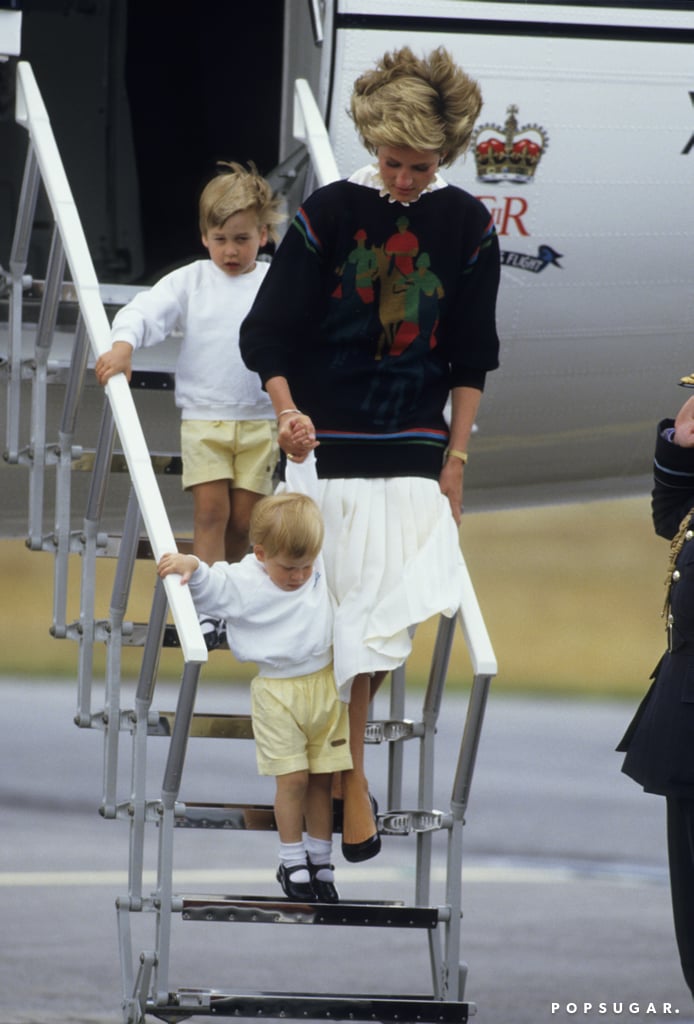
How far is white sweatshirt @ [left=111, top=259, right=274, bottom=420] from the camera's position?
14.7 ft

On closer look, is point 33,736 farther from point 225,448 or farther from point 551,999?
point 225,448

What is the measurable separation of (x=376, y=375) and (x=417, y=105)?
2.03ft

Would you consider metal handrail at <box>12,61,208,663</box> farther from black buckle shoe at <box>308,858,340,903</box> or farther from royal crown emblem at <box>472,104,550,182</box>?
royal crown emblem at <box>472,104,550,182</box>

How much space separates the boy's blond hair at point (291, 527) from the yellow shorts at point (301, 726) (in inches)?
12.5

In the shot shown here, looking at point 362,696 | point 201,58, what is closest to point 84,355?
point 362,696

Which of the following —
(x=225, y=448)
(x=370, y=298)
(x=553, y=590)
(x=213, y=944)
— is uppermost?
(x=370, y=298)

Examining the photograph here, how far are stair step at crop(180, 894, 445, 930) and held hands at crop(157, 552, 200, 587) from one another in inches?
28.6

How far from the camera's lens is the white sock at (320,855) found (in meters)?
4.05

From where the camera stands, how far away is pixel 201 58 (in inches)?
271

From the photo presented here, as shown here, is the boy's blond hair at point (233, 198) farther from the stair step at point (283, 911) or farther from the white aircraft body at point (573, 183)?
the stair step at point (283, 911)

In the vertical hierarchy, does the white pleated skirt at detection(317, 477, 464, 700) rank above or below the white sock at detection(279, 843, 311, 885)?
above

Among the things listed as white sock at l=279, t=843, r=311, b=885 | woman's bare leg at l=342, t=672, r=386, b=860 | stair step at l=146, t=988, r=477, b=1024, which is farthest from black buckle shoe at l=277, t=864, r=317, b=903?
stair step at l=146, t=988, r=477, b=1024

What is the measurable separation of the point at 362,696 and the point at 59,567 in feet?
3.77

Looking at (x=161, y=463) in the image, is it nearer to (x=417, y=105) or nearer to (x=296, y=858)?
(x=296, y=858)
